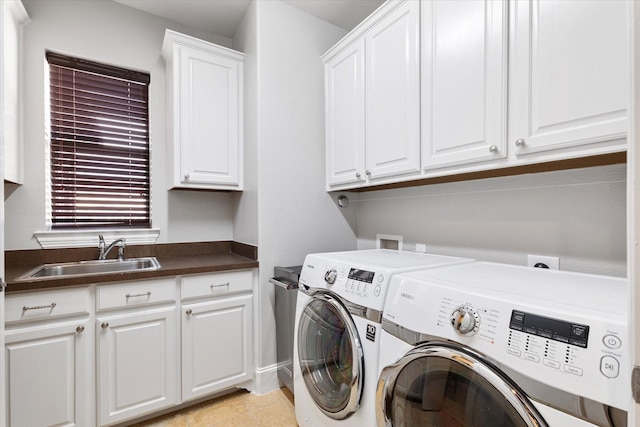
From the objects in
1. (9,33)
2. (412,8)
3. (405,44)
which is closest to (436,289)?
(405,44)

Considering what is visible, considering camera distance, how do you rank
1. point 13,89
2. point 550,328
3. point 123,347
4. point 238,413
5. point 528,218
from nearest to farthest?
point 550,328 → point 528,218 → point 123,347 → point 13,89 → point 238,413

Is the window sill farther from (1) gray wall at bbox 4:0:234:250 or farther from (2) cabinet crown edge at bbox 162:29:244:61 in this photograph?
(2) cabinet crown edge at bbox 162:29:244:61

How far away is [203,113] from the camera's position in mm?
2141

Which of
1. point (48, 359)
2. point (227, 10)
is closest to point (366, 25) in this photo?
point (227, 10)

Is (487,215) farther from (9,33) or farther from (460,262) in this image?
(9,33)

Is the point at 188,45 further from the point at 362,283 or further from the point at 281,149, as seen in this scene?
the point at 362,283

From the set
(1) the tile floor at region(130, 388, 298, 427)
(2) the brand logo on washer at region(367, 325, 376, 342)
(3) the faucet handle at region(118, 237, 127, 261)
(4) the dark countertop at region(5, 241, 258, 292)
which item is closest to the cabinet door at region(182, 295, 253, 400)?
(1) the tile floor at region(130, 388, 298, 427)

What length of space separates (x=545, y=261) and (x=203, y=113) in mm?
2195

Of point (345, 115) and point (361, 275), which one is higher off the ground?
point (345, 115)

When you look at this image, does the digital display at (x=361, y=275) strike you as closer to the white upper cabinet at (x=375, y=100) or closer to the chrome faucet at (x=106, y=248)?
the white upper cabinet at (x=375, y=100)

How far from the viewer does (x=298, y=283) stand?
1.75 meters

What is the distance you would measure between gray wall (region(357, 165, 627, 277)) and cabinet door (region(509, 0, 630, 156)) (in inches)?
12.0

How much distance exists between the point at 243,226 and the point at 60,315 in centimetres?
116

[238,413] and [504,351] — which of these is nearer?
[504,351]
